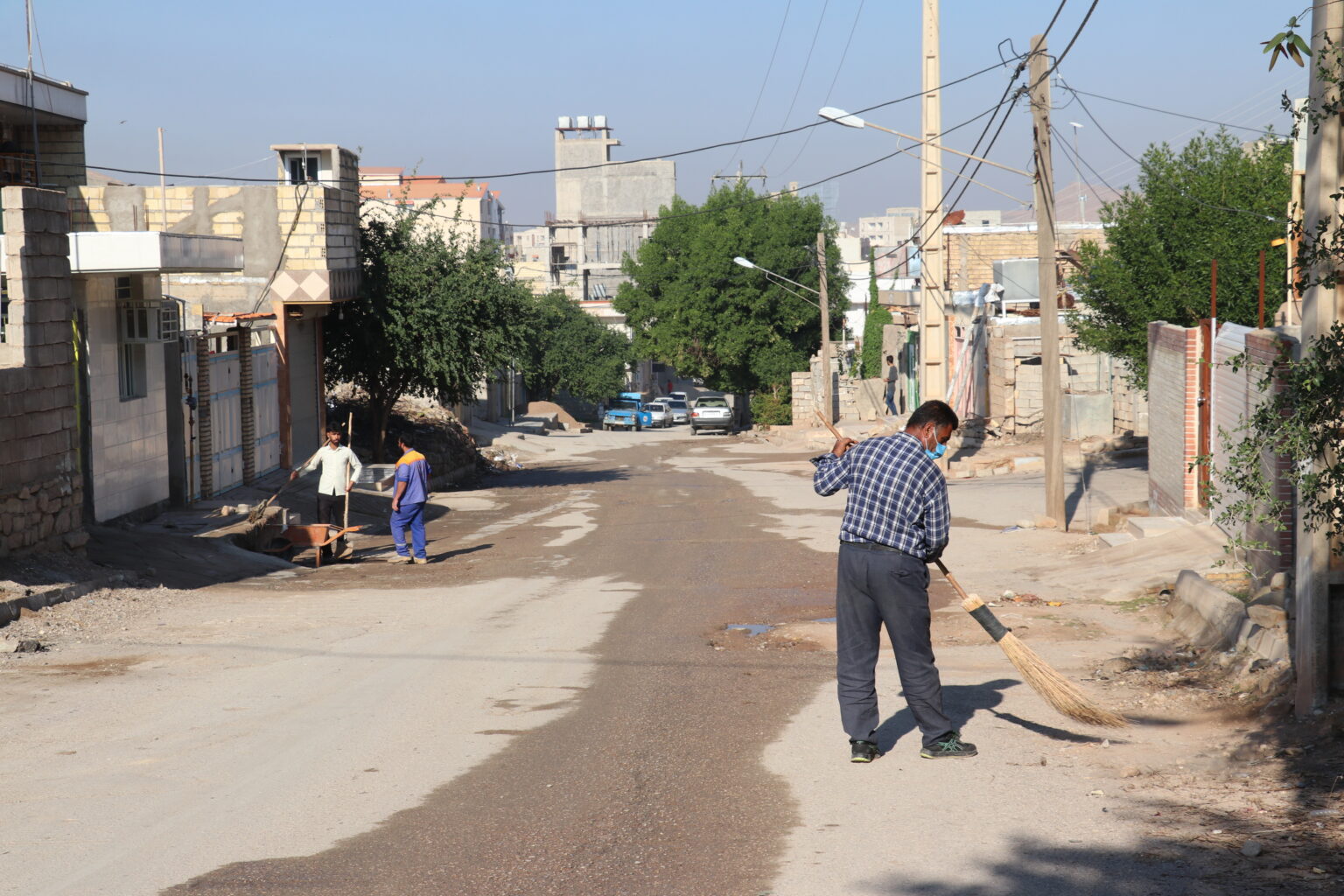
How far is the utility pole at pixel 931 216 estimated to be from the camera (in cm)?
2522

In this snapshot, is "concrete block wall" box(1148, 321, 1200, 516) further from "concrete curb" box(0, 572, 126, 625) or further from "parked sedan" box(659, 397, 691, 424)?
"parked sedan" box(659, 397, 691, 424)

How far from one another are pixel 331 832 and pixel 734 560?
9.65 m

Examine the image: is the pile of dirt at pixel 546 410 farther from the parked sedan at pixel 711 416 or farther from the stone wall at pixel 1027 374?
the stone wall at pixel 1027 374

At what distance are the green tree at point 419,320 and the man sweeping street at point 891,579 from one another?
773 inches

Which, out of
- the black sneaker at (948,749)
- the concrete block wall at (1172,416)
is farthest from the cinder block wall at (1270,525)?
the black sneaker at (948,749)

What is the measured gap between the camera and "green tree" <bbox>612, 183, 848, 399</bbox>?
5834 cm

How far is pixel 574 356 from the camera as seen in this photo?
7175 centimetres

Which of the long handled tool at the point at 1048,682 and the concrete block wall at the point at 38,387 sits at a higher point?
the concrete block wall at the point at 38,387

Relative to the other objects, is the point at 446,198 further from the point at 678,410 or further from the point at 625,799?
the point at 625,799

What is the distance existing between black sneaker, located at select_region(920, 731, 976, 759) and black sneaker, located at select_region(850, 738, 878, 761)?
10.8 inches

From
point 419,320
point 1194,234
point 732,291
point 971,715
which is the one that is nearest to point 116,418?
point 419,320

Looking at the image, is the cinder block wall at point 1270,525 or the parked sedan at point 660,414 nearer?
the cinder block wall at point 1270,525

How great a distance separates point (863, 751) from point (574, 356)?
6624 cm

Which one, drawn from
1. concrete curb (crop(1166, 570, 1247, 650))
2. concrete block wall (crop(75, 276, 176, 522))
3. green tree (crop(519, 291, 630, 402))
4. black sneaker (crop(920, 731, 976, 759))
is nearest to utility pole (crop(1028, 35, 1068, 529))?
concrete curb (crop(1166, 570, 1247, 650))
